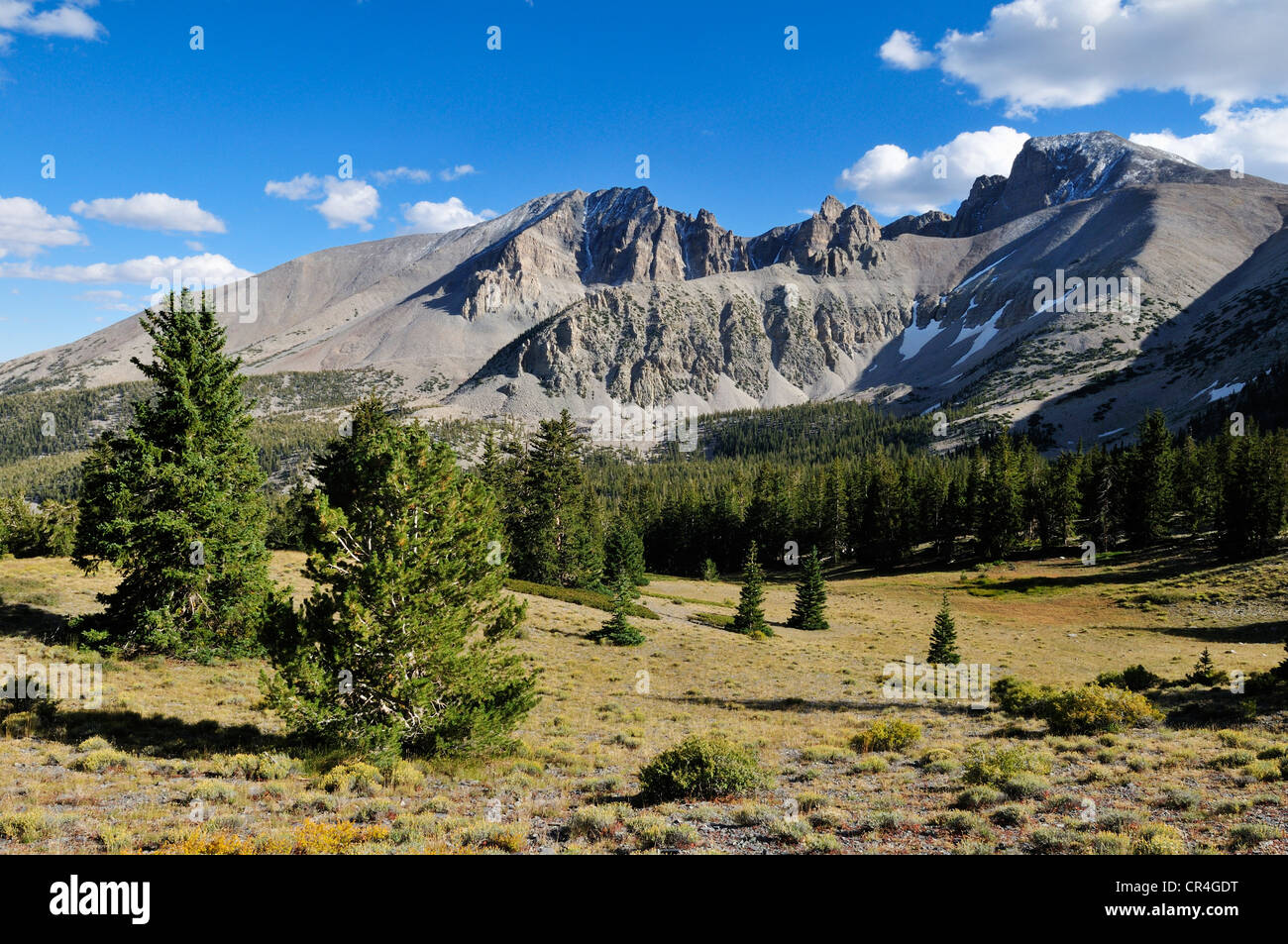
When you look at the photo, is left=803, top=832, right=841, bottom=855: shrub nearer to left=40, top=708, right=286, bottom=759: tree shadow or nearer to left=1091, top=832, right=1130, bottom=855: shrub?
left=1091, top=832, right=1130, bottom=855: shrub

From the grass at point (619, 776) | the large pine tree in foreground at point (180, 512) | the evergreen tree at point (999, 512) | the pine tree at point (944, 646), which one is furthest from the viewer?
the evergreen tree at point (999, 512)

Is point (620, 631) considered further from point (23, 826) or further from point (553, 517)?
point (23, 826)

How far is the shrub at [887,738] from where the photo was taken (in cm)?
1734

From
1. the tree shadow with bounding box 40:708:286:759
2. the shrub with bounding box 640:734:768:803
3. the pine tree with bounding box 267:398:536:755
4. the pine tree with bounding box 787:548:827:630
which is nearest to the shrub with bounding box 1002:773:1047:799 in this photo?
the shrub with bounding box 640:734:768:803

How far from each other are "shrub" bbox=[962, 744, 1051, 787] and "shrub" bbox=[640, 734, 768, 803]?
472 cm

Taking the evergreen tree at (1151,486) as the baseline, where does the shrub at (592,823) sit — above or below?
below

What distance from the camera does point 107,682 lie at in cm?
1889

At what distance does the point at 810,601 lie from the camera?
5100cm

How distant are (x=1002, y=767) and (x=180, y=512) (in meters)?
26.0

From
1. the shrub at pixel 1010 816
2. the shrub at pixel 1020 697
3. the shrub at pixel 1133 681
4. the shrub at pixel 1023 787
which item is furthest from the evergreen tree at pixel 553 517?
the shrub at pixel 1010 816

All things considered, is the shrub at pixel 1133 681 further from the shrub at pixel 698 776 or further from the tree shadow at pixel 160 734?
the tree shadow at pixel 160 734

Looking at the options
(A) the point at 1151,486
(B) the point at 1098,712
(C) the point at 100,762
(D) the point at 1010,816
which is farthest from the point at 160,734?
(A) the point at 1151,486

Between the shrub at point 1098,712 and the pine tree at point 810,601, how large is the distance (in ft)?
102

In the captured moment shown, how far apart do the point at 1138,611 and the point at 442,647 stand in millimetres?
62926
